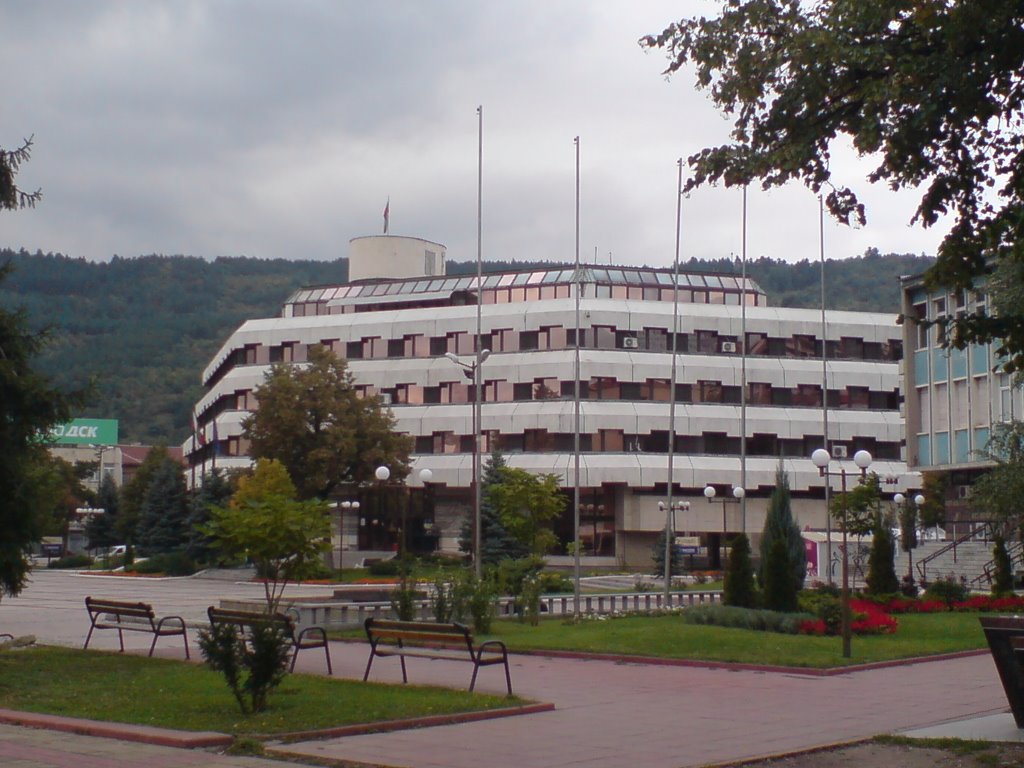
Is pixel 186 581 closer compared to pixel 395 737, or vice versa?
pixel 395 737

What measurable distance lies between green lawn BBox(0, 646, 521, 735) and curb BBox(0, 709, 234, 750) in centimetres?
25

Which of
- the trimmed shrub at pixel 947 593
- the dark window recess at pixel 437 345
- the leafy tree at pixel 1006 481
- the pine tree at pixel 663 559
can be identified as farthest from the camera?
the dark window recess at pixel 437 345

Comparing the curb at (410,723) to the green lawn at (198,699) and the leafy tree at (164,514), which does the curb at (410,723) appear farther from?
the leafy tree at (164,514)

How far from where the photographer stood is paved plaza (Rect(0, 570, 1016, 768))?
1101cm

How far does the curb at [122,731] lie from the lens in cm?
1151

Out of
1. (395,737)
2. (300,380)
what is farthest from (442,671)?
(300,380)

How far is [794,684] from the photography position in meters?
17.1

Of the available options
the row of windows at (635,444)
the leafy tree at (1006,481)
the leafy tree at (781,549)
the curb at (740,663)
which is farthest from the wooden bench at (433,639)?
the row of windows at (635,444)

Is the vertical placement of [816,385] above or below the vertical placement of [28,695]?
above

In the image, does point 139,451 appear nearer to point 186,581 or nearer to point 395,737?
point 186,581

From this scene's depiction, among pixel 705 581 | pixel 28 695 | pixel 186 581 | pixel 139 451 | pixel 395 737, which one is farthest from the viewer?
pixel 139 451

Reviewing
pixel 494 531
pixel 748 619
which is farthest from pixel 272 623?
pixel 494 531

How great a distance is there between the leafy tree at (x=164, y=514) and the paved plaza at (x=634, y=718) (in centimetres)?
5431

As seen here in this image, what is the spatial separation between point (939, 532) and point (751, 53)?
47.8m
